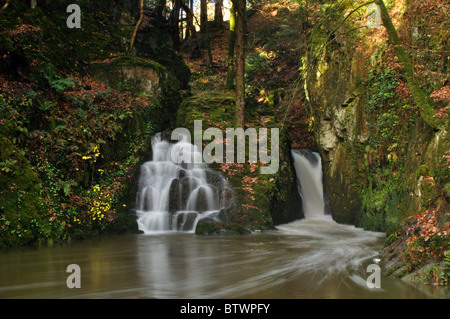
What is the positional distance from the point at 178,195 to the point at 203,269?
18.9ft

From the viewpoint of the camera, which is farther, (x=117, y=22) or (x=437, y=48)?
(x=117, y=22)

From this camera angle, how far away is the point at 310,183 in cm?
1574

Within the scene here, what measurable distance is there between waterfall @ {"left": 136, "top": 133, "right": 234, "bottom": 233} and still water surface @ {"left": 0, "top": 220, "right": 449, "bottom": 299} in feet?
4.55

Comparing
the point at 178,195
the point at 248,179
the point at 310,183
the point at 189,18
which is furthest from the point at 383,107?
the point at 189,18

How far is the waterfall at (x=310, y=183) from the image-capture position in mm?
15234

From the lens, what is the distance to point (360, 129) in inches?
424

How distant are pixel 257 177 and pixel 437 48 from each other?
258 inches

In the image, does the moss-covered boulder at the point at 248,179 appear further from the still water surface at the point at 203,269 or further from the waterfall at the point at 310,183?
the still water surface at the point at 203,269

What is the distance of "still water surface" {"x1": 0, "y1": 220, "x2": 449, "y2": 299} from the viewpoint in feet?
14.7

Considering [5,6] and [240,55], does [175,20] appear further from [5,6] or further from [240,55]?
[5,6]

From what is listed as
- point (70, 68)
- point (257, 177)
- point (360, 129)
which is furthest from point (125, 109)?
point (360, 129)

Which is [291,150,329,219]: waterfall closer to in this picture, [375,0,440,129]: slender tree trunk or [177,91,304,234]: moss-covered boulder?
[177,91,304,234]: moss-covered boulder

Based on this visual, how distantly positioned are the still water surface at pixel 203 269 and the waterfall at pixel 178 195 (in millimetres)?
1386
